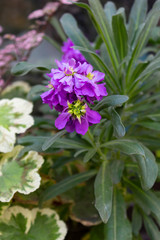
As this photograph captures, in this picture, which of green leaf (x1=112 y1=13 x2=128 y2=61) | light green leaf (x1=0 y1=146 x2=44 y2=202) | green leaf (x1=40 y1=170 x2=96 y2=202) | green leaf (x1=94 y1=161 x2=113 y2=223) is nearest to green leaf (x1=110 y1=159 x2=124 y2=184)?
green leaf (x1=94 y1=161 x2=113 y2=223)

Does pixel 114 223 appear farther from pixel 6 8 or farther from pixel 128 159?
pixel 6 8

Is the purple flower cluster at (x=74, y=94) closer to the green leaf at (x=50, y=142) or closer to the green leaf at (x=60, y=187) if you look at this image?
the green leaf at (x=50, y=142)

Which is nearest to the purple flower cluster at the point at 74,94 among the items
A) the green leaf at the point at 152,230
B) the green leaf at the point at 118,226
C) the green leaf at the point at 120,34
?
the green leaf at the point at 120,34

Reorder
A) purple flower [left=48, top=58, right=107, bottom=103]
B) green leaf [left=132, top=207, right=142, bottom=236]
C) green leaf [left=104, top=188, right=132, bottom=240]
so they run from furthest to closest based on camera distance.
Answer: green leaf [left=132, top=207, right=142, bottom=236]
green leaf [left=104, top=188, right=132, bottom=240]
purple flower [left=48, top=58, right=107, bottom=103]

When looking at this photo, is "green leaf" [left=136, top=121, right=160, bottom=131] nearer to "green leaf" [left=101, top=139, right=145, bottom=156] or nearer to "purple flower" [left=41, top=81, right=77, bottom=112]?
"green leaf" [left=101, top=139, right=145, bottom=156]

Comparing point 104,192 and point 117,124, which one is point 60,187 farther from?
point 117,124

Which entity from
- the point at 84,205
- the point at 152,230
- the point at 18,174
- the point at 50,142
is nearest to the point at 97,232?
the point at 84,205
